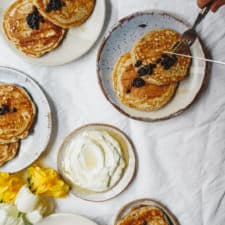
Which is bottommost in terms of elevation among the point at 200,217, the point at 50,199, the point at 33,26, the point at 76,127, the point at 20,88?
the point at 200,217

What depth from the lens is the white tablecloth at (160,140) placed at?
1.13 meters

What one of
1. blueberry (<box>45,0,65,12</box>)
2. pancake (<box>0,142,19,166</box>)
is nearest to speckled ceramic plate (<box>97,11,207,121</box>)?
blueberry (<box>45,0,65,12</box>)

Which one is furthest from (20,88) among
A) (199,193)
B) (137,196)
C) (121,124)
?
(199,193)

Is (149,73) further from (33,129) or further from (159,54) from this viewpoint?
(33,129)

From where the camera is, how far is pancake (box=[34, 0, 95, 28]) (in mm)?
1086

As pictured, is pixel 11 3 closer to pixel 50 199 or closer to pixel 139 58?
pixel 139 58

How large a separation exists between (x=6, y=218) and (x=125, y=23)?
453mm

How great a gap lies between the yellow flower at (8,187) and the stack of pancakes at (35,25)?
0.25 meters

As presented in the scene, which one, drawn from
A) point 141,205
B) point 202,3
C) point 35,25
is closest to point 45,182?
point 141,205

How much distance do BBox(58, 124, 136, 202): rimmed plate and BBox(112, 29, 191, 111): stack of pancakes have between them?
0.07 m

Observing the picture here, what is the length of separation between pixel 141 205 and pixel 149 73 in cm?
27

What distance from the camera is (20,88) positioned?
3.67ft

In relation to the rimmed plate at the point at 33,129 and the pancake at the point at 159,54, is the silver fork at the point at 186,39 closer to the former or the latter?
the pancake at the point at 159,54

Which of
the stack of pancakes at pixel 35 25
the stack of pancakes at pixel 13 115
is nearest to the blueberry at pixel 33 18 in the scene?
the stack of pancakes at pixel 35 25
